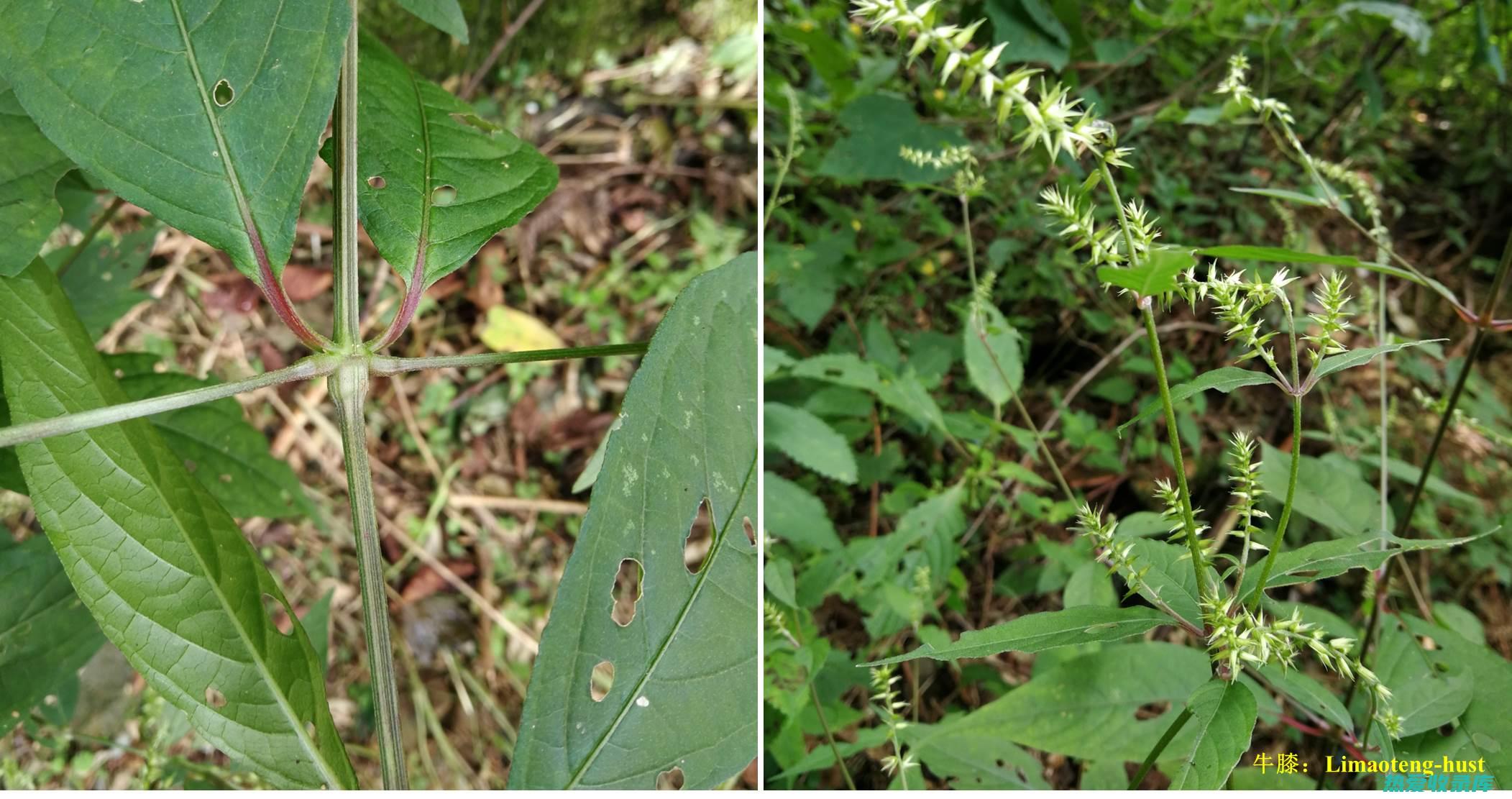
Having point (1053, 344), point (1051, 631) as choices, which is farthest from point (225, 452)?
point (1053, 344)

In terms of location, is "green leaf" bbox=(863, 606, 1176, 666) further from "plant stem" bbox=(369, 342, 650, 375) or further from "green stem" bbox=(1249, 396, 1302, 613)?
"plant stem" bbox=(369, 342, 650, 375)

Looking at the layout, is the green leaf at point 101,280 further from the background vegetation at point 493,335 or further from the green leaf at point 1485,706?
the green leaf at point 1485,706

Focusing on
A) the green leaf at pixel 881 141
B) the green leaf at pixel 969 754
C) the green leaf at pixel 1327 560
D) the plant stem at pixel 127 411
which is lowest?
the green leaf at pixel 969 754

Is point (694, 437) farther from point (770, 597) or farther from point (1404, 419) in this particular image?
point (1404, 419)

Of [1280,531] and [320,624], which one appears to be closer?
[1280,531]

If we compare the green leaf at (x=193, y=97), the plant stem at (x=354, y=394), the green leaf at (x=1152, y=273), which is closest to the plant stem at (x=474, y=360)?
the plant stem at (x=354, y=394)

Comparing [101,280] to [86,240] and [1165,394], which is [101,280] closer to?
→ [86,240]
